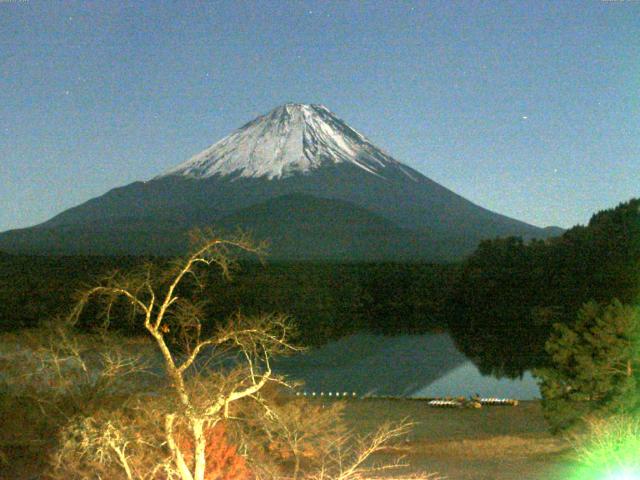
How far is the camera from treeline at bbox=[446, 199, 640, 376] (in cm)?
4100

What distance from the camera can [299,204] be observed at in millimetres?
112125

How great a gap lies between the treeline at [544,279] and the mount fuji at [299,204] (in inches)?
1816

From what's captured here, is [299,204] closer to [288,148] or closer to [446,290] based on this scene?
[288,148]

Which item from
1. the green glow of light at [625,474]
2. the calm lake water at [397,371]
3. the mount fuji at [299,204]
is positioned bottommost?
the calm lake water at [397,371]

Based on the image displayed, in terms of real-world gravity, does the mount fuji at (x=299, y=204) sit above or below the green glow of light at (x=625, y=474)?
above

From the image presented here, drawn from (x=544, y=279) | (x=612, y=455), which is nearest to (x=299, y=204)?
(x=544, y=279)

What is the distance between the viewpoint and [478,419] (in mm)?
17594

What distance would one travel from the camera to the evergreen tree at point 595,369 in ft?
38.9

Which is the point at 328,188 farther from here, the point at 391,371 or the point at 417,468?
the point at 417,468

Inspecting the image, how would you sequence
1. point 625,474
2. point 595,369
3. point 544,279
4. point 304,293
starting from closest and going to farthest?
point 625,474 < point 595,369 < point 544,279 < point 304,293

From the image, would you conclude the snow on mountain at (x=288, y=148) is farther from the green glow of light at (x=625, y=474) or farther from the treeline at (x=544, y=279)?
the green glow of light at (x=625, y=474)

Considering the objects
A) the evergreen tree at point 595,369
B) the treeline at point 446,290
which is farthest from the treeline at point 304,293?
the evergreen tree at point 595,369

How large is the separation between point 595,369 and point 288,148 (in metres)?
115

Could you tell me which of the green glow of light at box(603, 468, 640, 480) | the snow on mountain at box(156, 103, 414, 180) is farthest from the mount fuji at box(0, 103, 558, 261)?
the green glow of light at box(603, 468, 640, 480)
